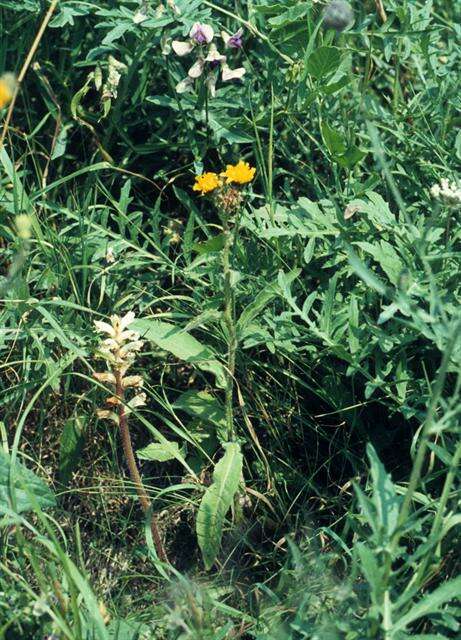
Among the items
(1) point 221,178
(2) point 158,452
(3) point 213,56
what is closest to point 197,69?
(3) point 213,56

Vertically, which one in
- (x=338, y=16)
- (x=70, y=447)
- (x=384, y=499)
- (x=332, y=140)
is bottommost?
(x=70, y=447)

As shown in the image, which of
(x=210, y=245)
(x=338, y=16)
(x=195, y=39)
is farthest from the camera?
(x=195, y=39)

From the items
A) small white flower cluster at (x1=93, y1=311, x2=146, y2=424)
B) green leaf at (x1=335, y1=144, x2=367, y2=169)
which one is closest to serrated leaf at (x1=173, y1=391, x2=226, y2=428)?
small white flower cluster at (x1=93, y1=311, x2=146, y2=424)

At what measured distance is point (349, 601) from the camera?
1.78 metres

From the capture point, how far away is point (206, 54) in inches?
103

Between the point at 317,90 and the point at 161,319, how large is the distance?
72 cm

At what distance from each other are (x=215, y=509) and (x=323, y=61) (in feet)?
3.77

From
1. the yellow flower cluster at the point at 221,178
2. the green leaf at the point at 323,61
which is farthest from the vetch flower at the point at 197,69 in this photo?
the yellow flower cluster at the point at 221,178

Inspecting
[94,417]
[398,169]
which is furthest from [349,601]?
[398,169]

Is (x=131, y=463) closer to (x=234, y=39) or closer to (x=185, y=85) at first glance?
(x=185, y=85)

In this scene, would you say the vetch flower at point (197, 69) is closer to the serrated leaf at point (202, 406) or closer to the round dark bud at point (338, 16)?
the round dark bud at point (338, 16)

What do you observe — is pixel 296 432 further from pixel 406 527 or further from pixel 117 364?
pixel 406 527

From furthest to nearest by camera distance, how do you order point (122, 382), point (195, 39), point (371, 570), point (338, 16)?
1. point (195, 39)
2. point (122, 382)
3. point (338, 16)
4. point (371, 570)

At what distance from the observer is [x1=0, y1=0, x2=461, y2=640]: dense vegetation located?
6.79ft
